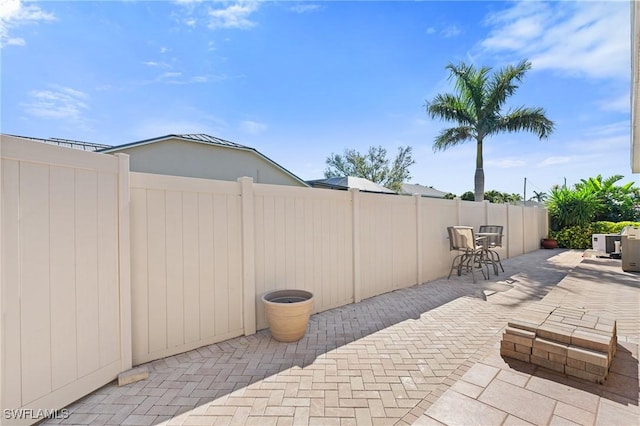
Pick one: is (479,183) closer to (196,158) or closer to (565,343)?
(565,343)

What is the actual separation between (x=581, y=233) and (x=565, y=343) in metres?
13.2

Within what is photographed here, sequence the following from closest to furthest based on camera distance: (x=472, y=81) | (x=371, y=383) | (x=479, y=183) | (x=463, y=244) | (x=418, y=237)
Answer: (x=371, y=383) < (x=418, y=237) < (x=463, y=244) < (x=472, y=81) < (x=479, y=183)

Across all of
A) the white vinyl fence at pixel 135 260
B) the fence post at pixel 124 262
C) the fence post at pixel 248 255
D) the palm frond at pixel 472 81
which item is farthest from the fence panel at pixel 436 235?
the palm frond at pixel 472 81

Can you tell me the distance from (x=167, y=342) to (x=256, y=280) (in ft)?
3.66

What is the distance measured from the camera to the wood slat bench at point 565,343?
2.20 m

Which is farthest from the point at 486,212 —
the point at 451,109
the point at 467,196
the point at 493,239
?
the point at 467,196

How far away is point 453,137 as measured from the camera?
1230 centimetres

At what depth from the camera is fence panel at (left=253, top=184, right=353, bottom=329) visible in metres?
3.59

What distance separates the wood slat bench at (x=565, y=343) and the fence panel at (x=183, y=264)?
2921 mm

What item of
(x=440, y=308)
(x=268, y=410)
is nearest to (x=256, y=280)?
(x=268, y=410)

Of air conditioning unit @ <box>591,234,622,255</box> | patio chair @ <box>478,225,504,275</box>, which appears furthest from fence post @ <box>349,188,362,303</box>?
air conditioning unit @ <box>591,234,622,255</box>

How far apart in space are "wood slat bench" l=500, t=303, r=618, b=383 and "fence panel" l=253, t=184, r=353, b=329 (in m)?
2.36

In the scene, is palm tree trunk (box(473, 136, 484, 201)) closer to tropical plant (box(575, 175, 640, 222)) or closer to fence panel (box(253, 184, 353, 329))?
tropical plant (box(575, 175, 640, 222))

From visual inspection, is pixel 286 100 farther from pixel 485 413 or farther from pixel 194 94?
pixel 485 413
